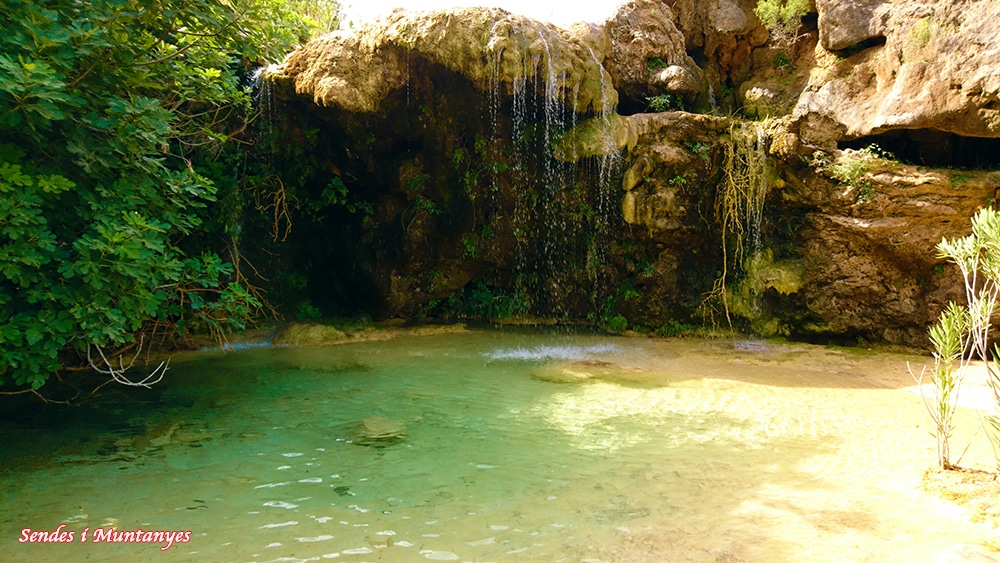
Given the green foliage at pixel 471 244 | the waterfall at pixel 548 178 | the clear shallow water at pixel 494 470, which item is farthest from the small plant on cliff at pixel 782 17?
the clear shallow water at pixel 494 470

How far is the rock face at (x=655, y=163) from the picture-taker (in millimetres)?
8555

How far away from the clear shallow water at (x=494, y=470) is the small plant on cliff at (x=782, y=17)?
7644 millimetres

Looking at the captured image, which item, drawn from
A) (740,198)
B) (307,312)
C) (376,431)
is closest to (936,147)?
(740,198)

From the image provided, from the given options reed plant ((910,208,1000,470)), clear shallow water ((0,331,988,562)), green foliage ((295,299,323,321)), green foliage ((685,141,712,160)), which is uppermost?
green foliage ((685,141,712,160))

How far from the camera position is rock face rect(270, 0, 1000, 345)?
8.55 m

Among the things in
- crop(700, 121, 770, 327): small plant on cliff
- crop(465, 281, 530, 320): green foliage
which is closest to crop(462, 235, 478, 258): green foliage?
crop(465, 281, 530, 320): green foliage

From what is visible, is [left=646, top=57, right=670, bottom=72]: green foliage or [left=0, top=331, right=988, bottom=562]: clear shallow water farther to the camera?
[left=646, top=57, right=670, bottom=72]: green foliage

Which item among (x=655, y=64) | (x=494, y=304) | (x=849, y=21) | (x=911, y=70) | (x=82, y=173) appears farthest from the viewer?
(x=494, y=304)

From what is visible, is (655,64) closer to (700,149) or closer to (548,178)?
(700,149)

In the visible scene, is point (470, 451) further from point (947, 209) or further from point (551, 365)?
point (947, 209)

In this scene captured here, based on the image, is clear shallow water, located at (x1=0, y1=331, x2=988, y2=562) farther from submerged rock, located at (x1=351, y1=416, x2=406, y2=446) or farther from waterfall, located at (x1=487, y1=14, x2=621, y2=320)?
waterfall, located at (x1=487, y1=14, x2=621, y2=320)

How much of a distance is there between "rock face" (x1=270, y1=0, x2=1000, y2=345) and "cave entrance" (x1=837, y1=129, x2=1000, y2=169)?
3cm

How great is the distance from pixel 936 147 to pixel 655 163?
14.2 ft

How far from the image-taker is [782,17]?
11.4m
